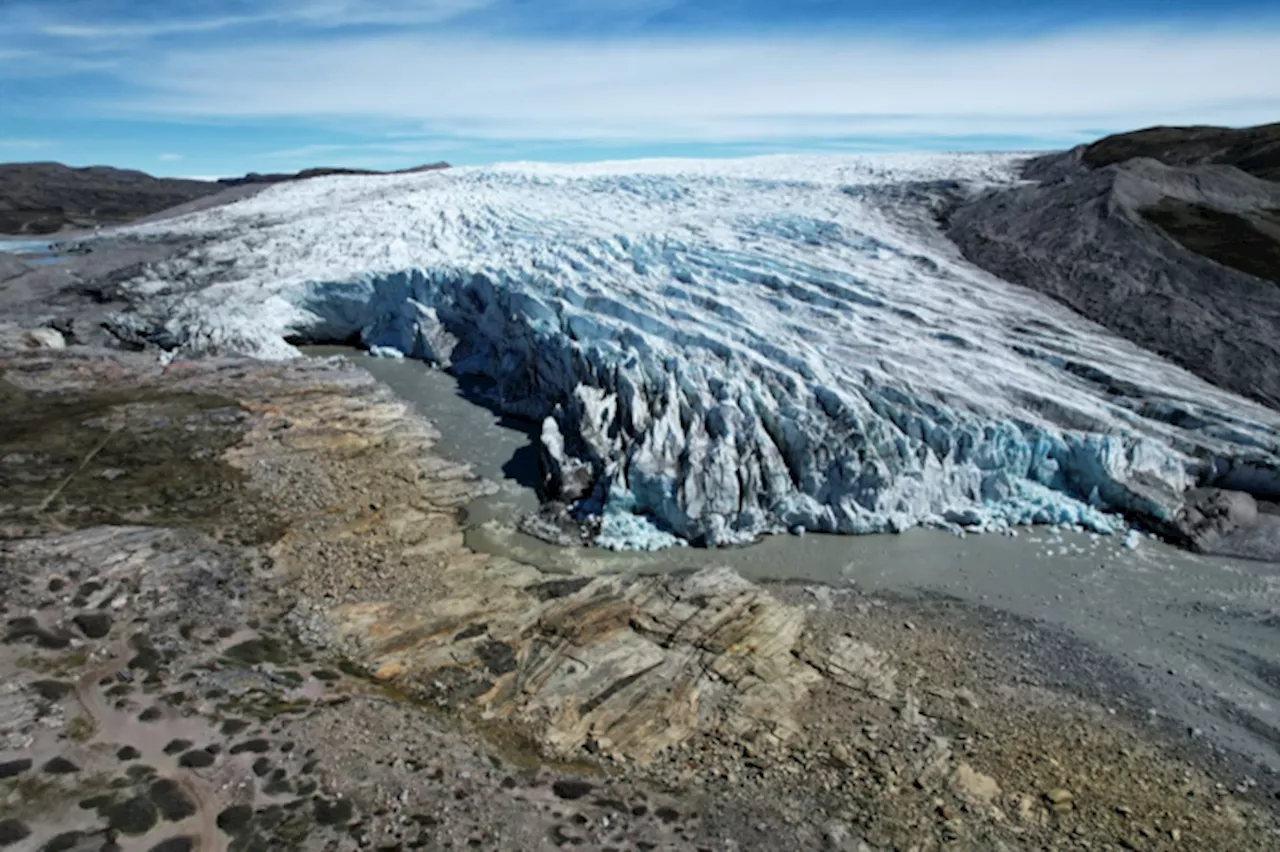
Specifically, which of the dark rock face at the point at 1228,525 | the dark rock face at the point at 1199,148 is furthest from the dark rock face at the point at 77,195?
the dark rock face at the point at 1228,525

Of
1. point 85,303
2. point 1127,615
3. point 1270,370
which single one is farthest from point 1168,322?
point 85,303

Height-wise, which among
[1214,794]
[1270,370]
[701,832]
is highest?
[1270,370]

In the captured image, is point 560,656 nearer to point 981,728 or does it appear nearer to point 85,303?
point 981,728

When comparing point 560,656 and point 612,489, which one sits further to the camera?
point 612,489

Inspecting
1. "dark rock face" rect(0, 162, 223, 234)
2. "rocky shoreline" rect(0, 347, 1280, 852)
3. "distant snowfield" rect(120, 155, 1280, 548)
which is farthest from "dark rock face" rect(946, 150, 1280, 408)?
"dark rock face" rect(0, 162, 223, 234)

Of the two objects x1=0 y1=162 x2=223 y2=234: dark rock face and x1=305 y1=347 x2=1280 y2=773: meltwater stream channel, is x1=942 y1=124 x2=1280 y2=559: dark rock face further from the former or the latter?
x1=0 y1=162 x2=223 y2=234: dark rock face
